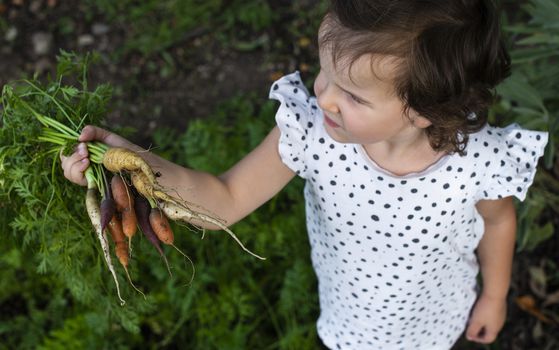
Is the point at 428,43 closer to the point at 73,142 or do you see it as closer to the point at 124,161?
the point at 124,161

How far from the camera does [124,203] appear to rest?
1408 mm

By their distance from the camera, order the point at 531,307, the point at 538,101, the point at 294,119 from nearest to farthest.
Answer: the point at 294,119 → the point at 538,101 → the point at 531,307

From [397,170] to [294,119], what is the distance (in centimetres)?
27

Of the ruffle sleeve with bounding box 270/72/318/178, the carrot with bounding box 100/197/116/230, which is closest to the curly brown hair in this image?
the ruffle sleeve with bounding box 270/72/318/178

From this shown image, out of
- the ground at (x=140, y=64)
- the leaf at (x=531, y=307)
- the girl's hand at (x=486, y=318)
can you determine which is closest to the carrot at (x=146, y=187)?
the girl's hand at (x=486, y=318)

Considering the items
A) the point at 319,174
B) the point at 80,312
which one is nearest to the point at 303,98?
the point at 319,174

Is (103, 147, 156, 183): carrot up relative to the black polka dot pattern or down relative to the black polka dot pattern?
up

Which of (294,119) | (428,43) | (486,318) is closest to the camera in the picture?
(428,43)

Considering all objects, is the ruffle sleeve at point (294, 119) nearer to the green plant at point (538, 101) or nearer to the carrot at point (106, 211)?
the carrot at point (106, 211)

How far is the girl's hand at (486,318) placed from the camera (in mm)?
2035

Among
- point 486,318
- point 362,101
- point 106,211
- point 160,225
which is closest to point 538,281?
point 486,318

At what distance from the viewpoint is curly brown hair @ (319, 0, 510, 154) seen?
4.13 feet

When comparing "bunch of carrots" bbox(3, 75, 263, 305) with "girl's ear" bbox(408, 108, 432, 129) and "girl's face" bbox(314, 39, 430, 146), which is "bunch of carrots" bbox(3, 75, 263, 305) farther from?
"girl's ear" bbox(408, 108, 432, 129)

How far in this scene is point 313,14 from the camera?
3174mm
